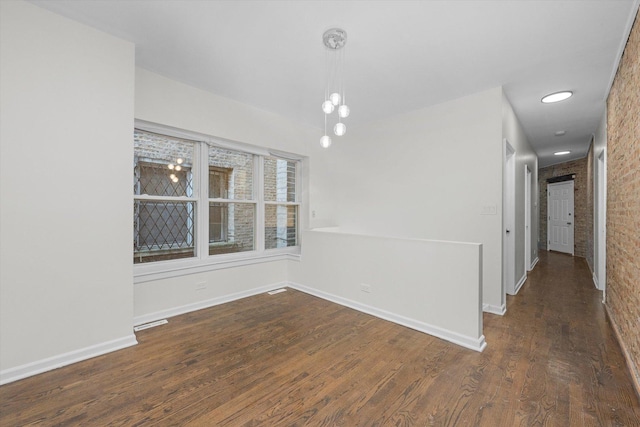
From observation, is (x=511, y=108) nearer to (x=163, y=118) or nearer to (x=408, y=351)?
(x=408, y=351)

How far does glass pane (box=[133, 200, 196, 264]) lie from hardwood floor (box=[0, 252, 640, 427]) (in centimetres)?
79

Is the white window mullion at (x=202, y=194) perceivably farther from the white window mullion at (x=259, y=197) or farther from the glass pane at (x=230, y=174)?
the white window mullion at (x=259, y=197)

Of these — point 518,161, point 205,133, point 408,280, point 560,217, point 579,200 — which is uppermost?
point 205,133

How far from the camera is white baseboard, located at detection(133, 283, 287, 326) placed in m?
2.88

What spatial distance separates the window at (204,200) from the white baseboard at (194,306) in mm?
491

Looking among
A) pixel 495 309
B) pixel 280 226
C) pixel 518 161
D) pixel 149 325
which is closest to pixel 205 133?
pixel 280 226

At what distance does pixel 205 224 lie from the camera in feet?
11.4

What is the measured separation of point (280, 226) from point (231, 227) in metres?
0.87

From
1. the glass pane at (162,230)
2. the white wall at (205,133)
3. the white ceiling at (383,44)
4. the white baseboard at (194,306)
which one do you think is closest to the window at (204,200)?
the glass pane at (162,230)

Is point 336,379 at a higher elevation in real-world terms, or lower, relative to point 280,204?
lower

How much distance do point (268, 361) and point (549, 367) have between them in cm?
215

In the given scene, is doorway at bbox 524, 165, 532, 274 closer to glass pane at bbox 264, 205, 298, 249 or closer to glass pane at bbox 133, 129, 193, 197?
glass pane at bbox 264, 205, 298, 249

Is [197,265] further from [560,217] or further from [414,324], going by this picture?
[560,217]

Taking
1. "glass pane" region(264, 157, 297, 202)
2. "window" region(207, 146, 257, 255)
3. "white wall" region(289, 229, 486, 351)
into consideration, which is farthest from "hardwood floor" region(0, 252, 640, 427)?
"glass pane" region(264, 157, 297, 202)
